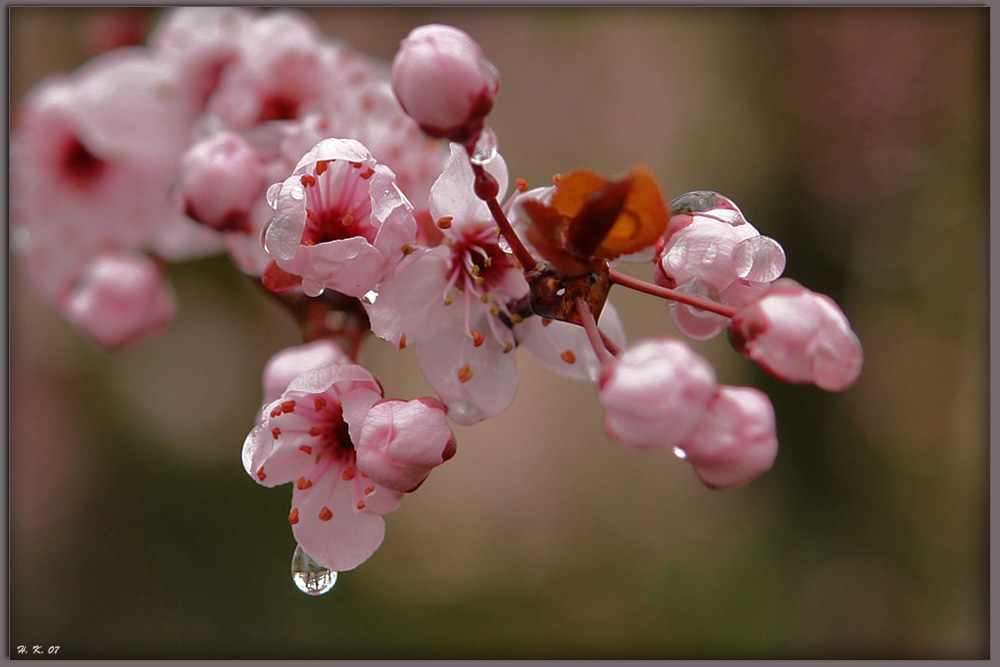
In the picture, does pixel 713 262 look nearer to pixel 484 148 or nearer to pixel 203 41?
pixel 484 148

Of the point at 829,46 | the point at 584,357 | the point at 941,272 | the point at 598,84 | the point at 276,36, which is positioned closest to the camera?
the point at 584,357

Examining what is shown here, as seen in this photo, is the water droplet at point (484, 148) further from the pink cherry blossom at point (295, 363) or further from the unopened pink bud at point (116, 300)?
the unopened pink bud at point (116, 300)

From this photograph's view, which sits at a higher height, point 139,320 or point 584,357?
point 584,357

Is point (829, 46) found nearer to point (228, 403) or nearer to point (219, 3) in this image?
point (219, 3)

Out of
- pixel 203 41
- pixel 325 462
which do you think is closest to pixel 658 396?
pixel 325 462

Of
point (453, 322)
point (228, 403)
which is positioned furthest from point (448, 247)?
point (228, 403)

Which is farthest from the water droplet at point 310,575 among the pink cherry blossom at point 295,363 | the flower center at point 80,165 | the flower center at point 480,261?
the flower center at point 80,165

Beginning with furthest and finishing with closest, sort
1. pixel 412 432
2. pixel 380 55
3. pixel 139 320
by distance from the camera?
pixel 380 55 < pixel 139 320 < pixel 412 432
